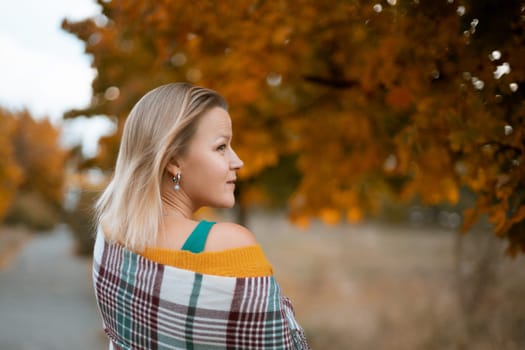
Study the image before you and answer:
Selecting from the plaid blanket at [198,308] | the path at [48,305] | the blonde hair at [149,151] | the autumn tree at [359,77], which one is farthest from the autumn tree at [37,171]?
the plaid blanket at [198,308]

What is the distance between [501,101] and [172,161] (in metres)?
1.46

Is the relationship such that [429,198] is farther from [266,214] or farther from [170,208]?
[266,214]

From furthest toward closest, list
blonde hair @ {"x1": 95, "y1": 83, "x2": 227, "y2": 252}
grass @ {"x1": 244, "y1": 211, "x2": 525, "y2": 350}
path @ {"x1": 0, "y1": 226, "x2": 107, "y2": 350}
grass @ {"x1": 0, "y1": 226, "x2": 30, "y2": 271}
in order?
grass @ {"x1": 0, "y1": 226, "x2": 30, "y2": 271}
path @ {"x1": 0, "y1": 226, "x2": 107, "y2": 350}
grass @ {"x1": 244, "y1": 211, "x2": 525, "y2": 350}
blonde hair @ {"x1": 95, "y1": 83, "x2": 227, "y2": 252}

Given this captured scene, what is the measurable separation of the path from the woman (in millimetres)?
6391

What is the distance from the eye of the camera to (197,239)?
4.29ft

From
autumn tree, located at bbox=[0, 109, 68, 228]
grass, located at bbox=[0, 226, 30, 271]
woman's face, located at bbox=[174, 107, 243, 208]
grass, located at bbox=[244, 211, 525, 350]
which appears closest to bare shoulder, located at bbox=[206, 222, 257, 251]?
woman's face, located at bbox=[174, 107, 243, 208]

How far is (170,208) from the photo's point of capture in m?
1.46

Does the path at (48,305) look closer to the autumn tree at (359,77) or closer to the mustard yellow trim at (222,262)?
the autumn tree at (359,77)

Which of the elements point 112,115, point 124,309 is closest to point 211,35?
point 124,309

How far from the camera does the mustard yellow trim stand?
4.21 feet

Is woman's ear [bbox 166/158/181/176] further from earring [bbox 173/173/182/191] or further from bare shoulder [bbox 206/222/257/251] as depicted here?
bare shoulder [bbox 206/222/257/251]

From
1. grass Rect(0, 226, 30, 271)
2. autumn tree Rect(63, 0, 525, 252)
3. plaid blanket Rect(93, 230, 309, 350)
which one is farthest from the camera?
grass Rect(0, 226, 30, 271)

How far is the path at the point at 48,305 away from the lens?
24.3ft

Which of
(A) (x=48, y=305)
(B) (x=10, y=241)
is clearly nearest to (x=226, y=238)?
(A) (x=48, y=305)
